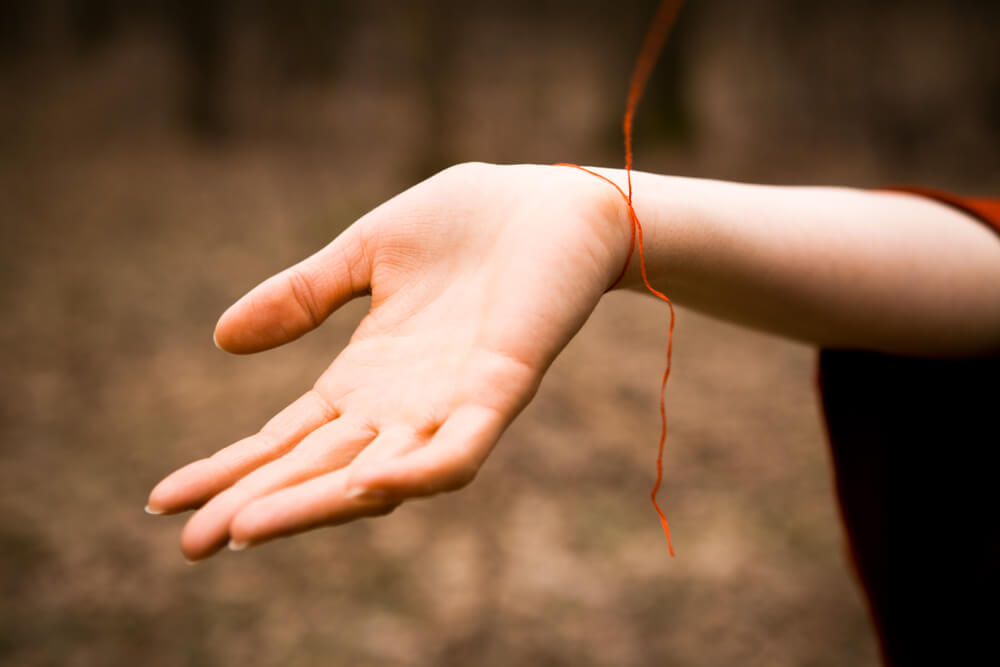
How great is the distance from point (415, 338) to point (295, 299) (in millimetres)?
277

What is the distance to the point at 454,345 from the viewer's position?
4.63ft

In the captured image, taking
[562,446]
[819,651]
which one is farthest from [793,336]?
[562,446]

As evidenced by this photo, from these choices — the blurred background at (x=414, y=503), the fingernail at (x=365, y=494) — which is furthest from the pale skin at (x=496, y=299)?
the blurred background at (x=414, y=503)

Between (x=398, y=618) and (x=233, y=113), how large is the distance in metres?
11.2

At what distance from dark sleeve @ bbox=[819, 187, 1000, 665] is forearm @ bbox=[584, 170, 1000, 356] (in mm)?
96

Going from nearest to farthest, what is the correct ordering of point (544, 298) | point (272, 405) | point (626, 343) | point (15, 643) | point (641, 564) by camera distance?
1. point (544, 298)
2. point (15, 643)
3. point (641, 564)
4. point (272, 405)
5. point (626, 343)

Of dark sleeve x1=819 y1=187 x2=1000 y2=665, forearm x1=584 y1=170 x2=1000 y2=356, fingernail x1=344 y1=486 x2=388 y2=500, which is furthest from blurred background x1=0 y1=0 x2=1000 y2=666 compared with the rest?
fingernail x1=344 y1=486 x2=388 y2=500

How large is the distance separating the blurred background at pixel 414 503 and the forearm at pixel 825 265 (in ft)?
6.07

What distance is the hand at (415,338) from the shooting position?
113 centimetres

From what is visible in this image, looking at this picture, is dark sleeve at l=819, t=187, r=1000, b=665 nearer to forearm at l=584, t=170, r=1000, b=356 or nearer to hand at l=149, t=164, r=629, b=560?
forearm at l=584, t=170, r=1000, b=356

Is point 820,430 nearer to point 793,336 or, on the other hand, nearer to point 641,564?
point 641,564

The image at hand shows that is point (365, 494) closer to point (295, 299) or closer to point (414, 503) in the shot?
point (295, 299)

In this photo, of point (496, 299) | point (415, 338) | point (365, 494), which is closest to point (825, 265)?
point (496, 299)

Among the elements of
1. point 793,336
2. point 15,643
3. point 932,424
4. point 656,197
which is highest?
point 656,197
